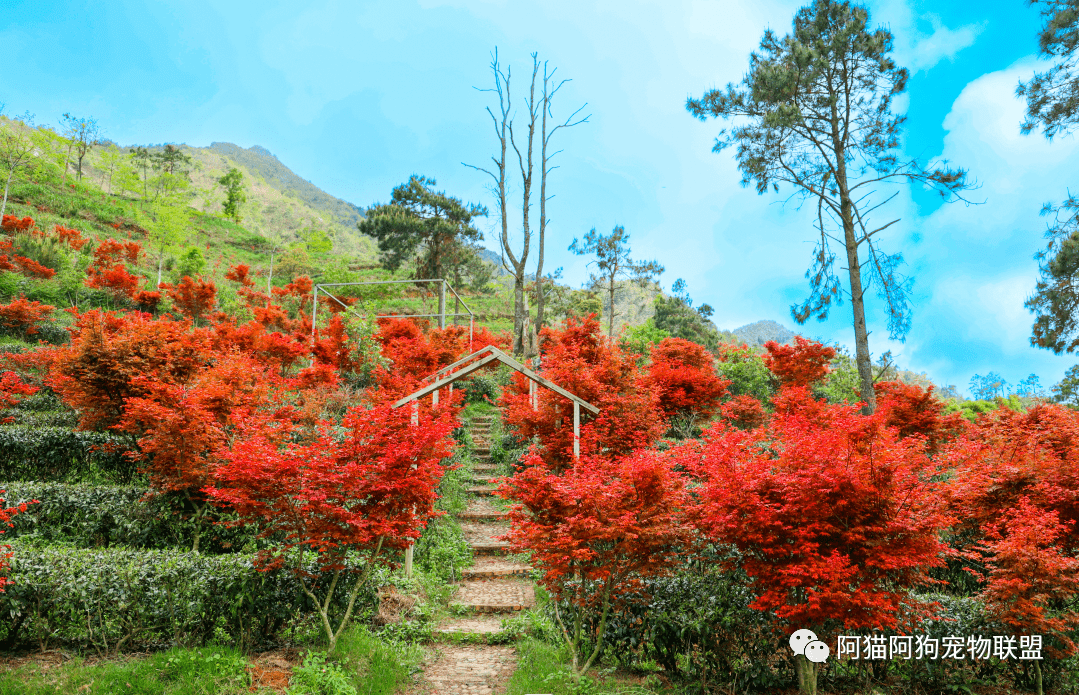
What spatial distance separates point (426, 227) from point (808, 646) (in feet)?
70.1

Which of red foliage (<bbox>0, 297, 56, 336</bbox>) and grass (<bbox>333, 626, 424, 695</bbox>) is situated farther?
red foliage (<bbox>0, 297, 56, 336</bbox>)

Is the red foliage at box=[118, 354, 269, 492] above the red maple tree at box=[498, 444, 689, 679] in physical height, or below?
above

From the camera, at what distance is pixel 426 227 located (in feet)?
74.4

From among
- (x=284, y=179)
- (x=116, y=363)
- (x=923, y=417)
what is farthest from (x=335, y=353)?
(x=284, y=179)

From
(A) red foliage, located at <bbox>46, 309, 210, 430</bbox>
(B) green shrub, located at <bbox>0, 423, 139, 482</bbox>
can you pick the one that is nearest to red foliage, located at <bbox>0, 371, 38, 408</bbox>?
(B) green shrub, located at <bbox>0, 423, 139, 482</bbox>

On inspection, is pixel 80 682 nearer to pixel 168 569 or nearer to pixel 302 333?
pixel 168 569

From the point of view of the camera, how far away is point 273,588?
14.5 ft

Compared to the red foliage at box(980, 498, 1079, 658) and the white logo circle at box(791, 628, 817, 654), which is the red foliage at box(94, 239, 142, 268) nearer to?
the white logo circle at box(791, 628, 817, 654)

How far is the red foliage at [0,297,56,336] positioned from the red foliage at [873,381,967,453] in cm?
1984

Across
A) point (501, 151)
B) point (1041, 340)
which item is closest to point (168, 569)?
point (501, 151)

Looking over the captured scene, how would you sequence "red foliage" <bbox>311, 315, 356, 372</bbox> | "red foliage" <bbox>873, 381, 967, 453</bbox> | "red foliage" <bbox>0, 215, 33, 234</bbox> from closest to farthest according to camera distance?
1. "red foliage" <bbox>873, 381, 967, 453</bbox>
2. "red foliage" <bbox>311, 315, 356, 372</bbox>
3. "red foliage" <bbox>0, 215, 33, 234</bbox>

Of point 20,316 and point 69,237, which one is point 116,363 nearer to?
point 20,316

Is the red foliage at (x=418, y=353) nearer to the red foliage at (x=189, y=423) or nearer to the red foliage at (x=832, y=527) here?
the red foliage at (x=189, y=423)

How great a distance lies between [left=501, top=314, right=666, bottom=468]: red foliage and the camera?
800cm
